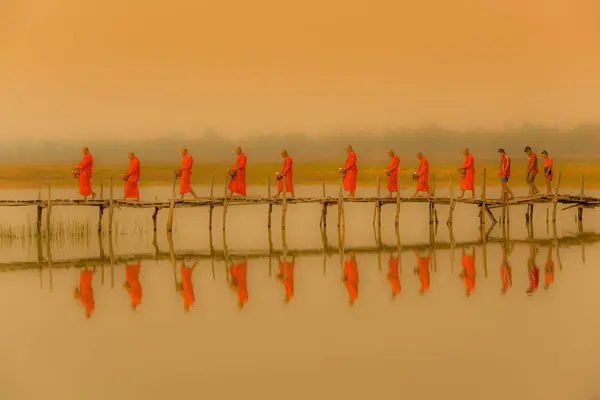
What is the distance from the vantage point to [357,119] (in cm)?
6269

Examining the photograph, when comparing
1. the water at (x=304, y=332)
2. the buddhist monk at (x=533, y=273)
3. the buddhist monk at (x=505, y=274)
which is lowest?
the water at (x=304, y=332)

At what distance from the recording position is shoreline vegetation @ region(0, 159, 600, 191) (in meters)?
65.2

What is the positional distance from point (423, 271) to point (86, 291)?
18.5 feet

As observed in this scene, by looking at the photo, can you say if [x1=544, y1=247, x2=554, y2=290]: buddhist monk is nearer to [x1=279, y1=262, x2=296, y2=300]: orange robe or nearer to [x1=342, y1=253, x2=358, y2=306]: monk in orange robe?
[x1=342, y1=253, x2=358, y2=306]: monk in orange robe

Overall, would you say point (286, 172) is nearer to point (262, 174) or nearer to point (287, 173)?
point (287, 173)

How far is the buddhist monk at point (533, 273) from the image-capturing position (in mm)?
16781

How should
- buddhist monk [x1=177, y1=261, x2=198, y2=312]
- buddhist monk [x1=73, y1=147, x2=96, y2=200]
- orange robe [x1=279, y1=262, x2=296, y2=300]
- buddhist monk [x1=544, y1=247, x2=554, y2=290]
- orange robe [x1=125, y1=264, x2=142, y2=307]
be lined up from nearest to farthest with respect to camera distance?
buddhist monk [x1=177, y1=261, x2=198, y2=312] < orange robe [x1=125, y1=264, x2=142, y2=307] < orange robe [x1=279, y1=262, x2=296, y2=300] < buddhist monk [x1=544, y1=247, x2=554, y2=290] < buddhist monk [x1=73, y1=147, x2=96, y2=200]

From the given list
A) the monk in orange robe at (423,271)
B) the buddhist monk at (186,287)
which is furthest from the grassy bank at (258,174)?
the buddhist monk at (186,287)

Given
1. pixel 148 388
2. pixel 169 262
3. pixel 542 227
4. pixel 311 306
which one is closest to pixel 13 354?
pixel 148 388

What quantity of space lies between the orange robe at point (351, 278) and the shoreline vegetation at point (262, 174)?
41.2 m

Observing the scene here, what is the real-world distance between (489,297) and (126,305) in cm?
506

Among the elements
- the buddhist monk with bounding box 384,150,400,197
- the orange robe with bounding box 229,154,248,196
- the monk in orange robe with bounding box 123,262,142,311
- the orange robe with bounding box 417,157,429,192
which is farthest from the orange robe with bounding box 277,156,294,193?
the monk in orange robe with bounding box 123,262,142,311

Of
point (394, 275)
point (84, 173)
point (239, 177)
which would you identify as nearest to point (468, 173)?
point (239, 177)

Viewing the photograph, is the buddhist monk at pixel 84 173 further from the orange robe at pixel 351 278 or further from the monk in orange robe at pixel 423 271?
the monk in orange robe at pixel 423 271
